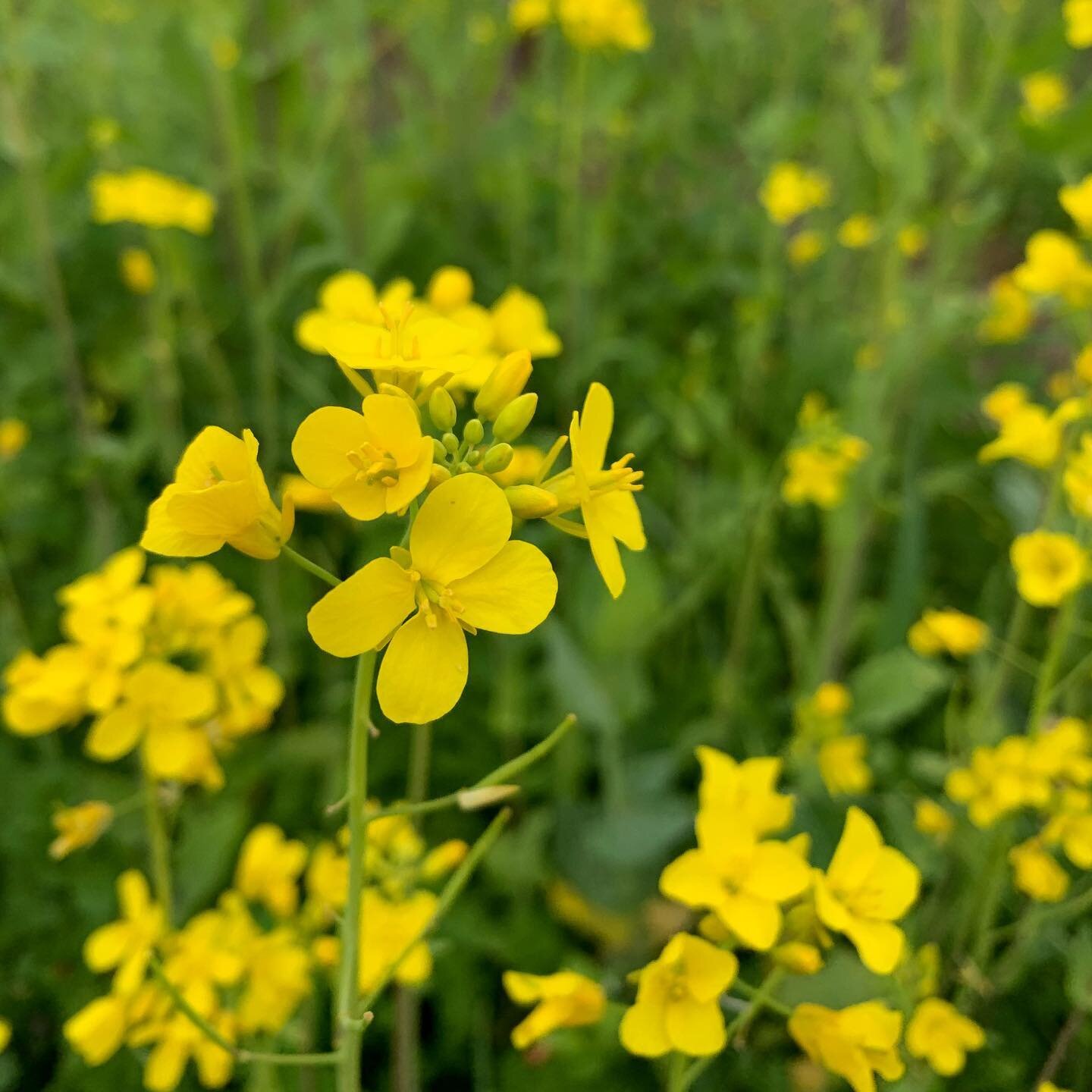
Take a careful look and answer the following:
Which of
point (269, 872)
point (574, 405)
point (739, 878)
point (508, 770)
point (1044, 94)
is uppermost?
point (1044, 94)

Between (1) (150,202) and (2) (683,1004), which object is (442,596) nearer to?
(2) (683,1004)

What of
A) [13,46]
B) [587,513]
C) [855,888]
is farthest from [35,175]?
[855,888]

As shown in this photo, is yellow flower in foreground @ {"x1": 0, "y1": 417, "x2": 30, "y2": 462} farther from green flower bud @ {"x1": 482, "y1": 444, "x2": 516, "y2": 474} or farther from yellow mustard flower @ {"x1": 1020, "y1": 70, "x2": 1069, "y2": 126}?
yellow mustard flower @ {"x1": 1020, "y1": 70, "x2": 1069, "y2": 126}

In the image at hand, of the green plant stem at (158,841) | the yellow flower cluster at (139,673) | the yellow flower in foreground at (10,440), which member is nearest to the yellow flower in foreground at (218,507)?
the yellow flower cluster at (139,673)

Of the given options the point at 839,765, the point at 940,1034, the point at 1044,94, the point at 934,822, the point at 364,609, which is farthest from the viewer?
the point at 1044,94

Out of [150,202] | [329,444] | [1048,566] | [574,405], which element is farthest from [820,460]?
[150,202]

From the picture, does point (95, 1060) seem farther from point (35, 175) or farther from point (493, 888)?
point (35, 175)

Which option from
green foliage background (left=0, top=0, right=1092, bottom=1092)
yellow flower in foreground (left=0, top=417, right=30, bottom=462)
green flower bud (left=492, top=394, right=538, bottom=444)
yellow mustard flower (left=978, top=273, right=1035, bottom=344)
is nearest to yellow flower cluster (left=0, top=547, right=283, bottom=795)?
green foliage background (left=0, top=0, right=1092, bottom=1092)
